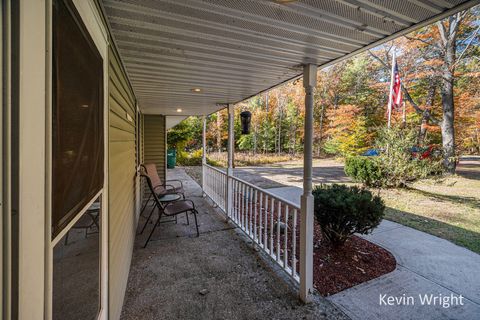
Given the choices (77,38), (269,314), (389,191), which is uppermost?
(77,38)

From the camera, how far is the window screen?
0.69 m

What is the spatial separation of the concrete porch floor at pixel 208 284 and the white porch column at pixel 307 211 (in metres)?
0.19

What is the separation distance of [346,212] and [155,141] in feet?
18.1

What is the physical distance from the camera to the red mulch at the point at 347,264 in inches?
94.0

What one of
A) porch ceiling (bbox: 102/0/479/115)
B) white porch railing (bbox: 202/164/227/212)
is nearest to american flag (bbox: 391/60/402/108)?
white porch railing (bbox: 202/164/227/212)

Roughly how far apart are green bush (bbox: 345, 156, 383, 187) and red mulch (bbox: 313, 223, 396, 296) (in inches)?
168

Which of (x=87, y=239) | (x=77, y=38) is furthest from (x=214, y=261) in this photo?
(x=77, y=38)

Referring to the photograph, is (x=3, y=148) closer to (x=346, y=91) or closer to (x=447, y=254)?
(x=447, y=254)

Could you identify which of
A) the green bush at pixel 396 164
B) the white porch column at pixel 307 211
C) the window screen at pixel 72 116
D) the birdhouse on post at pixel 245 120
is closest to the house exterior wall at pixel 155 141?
the birdhouse on post at pixel 245 120

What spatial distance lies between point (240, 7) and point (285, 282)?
2505mm

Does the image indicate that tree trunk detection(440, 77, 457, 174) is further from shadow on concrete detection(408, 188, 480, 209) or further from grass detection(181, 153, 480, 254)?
shadow on concrete detection(408, 188, 480, 209)

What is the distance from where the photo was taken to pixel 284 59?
2.17 metres

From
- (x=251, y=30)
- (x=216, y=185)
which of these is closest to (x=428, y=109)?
(x=216, y=185)

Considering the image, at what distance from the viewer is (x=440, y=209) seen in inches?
197
